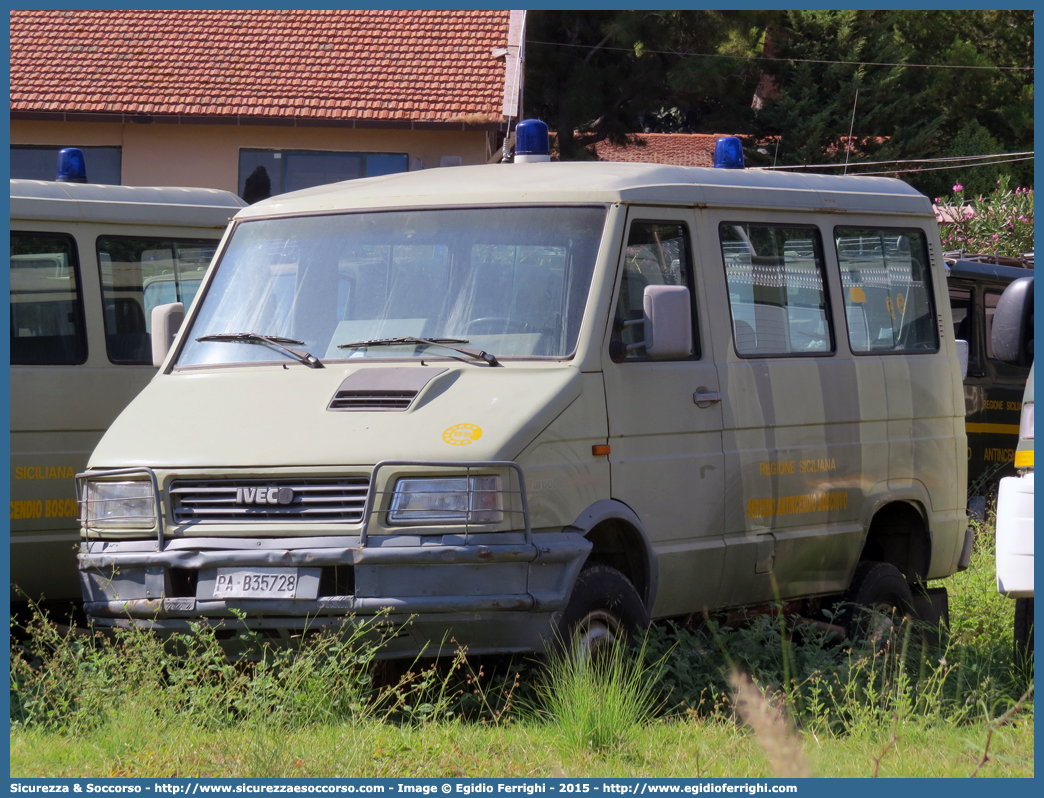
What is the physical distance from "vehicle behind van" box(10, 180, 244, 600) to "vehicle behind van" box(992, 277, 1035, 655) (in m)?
4.64

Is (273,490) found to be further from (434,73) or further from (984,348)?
(434,73)

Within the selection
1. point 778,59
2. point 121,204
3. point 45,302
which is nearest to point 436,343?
point 45,302

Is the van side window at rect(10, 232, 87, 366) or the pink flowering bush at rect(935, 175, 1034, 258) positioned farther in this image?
the pink flowering bush at rect(935, 175, 1034, 258)

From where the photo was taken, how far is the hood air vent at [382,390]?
233 inches

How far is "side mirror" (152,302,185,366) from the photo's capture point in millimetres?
7109

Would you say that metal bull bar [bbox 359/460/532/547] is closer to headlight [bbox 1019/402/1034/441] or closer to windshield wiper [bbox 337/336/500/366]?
windshield wiper [bbox 337/336/500/366]

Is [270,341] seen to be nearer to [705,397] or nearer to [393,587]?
[393,587]

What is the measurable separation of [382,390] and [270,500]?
66cm

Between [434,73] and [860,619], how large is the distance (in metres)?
15.3

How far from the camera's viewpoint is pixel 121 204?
832 cm

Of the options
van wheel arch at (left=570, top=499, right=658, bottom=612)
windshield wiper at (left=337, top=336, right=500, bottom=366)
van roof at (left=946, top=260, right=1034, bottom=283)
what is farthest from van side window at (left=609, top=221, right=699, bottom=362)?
van roof at (left=946, top=260, right=1034, bottom=283)

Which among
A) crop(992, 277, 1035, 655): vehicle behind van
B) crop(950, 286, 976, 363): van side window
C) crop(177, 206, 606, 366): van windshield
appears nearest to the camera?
crop(992, 277, 1035, 655): vehicle behind van

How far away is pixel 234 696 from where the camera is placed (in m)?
5.64

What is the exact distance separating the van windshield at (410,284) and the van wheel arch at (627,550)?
80 cm
